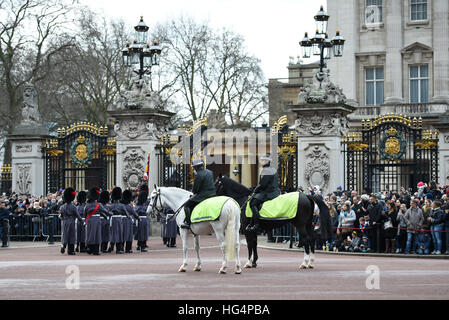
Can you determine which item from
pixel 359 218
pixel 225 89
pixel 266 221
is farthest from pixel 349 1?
pixel 266 221

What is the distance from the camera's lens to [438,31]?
49062mm

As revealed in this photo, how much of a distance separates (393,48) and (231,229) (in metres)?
37.0

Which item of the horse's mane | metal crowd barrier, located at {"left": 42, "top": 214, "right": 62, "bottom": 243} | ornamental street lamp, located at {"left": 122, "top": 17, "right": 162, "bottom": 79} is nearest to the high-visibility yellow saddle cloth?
the horse's mane

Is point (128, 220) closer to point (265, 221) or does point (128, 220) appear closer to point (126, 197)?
point (126, 197)

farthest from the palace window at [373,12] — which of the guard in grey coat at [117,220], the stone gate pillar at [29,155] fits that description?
the guard in grey coat at [117,220]

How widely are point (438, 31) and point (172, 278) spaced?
3823 cm

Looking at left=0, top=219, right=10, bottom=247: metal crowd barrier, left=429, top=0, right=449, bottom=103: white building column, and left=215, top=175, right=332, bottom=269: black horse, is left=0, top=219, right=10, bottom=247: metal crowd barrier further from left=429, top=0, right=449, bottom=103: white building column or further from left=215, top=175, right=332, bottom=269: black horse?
left=429, top=0, right=449, bottom=103: white building column

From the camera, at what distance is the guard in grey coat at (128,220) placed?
2266 cm

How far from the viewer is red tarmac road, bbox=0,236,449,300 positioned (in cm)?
1188

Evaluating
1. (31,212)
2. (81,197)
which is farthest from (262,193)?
(31,212)

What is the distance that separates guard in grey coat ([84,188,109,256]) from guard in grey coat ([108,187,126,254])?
243 mm

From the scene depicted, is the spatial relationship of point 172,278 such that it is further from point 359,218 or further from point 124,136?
point 124,136

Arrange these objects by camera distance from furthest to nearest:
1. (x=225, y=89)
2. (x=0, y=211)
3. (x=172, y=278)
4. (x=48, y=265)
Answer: (x=225, y=89)
(x=0, y=211)
(x=48, y=265)
(x=172, y=278)

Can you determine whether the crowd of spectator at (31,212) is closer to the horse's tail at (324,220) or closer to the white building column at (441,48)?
the horse's tail at (324,220)
